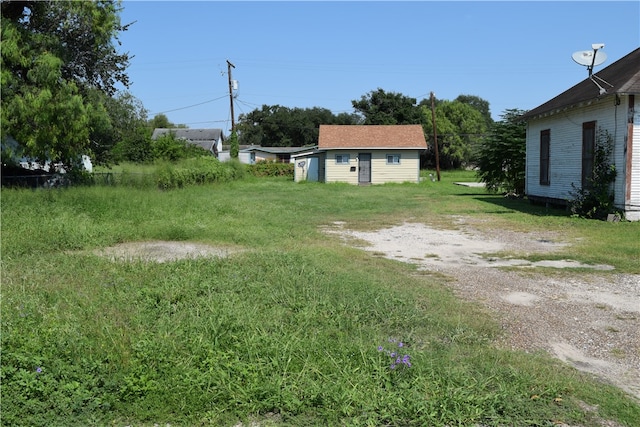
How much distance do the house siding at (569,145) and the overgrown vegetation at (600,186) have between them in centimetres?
16

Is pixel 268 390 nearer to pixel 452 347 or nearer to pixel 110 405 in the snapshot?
pixel 110 405

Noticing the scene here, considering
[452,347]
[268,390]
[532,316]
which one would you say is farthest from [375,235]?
[268,390]

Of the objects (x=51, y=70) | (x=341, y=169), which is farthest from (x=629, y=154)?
(x=341, y=169)

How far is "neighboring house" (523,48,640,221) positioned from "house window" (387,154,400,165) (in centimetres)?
1647

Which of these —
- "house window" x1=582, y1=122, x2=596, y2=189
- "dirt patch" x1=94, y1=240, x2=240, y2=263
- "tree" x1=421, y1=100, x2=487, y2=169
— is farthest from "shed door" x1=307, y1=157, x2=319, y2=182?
"dirt patch" x1=94, y1=240, x2=240, y2=263

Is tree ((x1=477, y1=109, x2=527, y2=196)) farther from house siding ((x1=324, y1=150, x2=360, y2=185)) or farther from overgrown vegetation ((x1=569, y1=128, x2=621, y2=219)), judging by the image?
house siding ((x1=324, y1=150, x2=360, y2=185))

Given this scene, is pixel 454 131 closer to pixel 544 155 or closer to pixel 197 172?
pixel 197 172

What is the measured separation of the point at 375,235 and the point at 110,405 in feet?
28.1

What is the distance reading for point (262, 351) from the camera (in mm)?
4035

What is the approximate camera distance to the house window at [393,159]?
36.8 metres

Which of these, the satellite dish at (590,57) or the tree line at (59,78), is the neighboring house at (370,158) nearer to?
the tree line at (59,78)

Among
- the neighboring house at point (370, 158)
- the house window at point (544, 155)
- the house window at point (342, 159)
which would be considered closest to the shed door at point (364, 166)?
the neighboring house at point (370, 158)

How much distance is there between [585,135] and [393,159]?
71.1 ft

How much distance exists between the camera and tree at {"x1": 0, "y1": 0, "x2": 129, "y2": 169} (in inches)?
517
